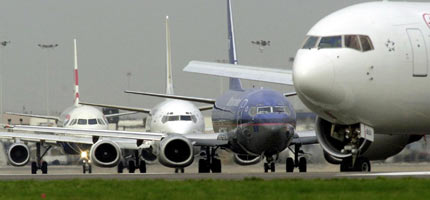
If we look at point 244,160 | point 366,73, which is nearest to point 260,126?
point 244,160

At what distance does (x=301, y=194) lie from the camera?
16.9 meters

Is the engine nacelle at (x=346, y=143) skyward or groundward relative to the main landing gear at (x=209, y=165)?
skyward

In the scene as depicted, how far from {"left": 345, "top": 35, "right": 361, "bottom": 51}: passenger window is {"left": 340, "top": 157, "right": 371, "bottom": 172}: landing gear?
286 cm

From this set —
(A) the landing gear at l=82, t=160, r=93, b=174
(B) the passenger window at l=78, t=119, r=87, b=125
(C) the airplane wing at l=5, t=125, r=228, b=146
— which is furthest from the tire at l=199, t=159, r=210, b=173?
(B) the passenger window at l=78, t=119, r=87, b=125

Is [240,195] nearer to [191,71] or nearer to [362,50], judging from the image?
[362,50]

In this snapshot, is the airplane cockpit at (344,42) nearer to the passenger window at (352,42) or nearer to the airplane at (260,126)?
the passenger window at (352,42)

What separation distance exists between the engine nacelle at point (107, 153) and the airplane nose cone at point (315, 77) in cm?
1973

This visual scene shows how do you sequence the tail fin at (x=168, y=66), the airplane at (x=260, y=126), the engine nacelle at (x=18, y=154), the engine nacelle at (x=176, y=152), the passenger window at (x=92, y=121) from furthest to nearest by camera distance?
the passenger window at (x=92, y=121), the tail fin at (x=168, y=66), the engine nacelle at (x=18, y=154), the airplane at (x=260, y=126), the engine nacelle at (x=176, y=152)

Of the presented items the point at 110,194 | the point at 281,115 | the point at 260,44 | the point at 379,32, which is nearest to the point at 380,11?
the point at 379,32

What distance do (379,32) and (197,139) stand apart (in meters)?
17.7

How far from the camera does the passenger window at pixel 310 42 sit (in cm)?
2538

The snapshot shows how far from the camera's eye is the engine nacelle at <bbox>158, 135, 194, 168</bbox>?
38312 mm

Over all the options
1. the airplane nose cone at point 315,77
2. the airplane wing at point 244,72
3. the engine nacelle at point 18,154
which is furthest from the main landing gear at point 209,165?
the airplane nose cone at point 315,77

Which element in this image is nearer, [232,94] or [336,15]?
[336,15]
